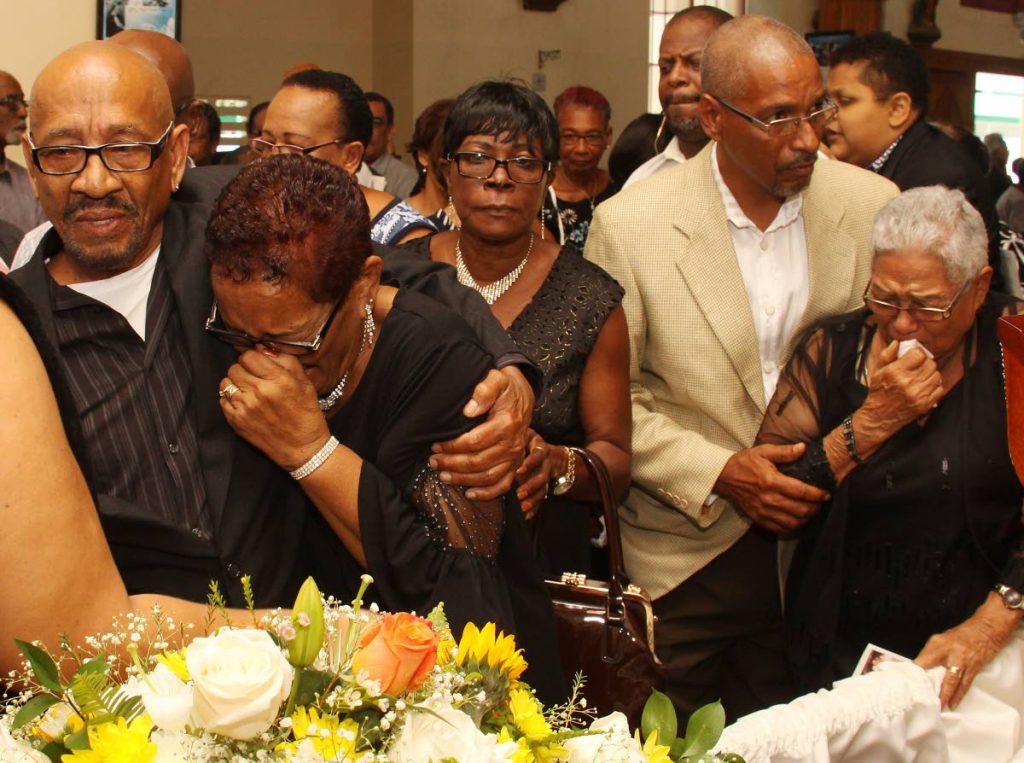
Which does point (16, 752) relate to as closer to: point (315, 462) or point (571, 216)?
point (315, 462)

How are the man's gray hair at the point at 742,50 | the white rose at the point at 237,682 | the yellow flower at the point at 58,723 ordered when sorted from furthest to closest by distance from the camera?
1. the man's gray hair at the point at 742,50
2. the yellow flower at the point at 58,723
3. the white rose at the point at 237,682

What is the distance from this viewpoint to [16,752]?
124 centimetres

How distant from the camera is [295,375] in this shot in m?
1.98

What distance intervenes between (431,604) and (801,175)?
1682 millimetres

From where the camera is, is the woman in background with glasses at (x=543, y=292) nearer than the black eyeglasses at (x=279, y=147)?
Yes

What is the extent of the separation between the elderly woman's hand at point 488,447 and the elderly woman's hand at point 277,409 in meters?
0.21

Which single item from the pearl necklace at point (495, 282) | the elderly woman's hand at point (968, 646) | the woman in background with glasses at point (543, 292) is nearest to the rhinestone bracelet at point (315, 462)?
the woman in background with glasses at point (543, 292)

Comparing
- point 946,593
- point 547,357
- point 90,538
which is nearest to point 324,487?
point 90,538

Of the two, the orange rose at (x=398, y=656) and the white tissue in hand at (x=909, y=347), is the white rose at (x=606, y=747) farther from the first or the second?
the white tissue in hand at (x=909, y=347)

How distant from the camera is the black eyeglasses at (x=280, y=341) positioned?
1.98 m

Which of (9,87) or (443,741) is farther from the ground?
(9,87)

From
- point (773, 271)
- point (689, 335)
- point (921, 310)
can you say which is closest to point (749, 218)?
point (773, 271)

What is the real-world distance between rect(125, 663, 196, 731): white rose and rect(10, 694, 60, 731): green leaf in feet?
0.37

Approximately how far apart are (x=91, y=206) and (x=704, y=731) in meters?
1.31
